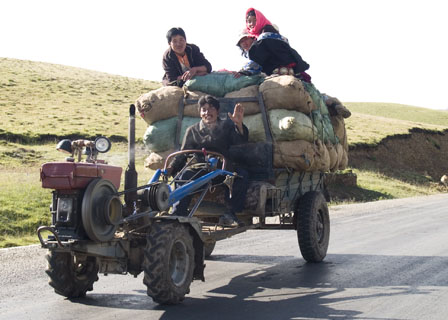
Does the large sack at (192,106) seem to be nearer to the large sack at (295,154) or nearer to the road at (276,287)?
the large sack at (295,154)

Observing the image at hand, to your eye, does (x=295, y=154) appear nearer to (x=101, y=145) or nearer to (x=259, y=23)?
(x=259, y=23)

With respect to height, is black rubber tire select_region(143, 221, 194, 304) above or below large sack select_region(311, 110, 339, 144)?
below

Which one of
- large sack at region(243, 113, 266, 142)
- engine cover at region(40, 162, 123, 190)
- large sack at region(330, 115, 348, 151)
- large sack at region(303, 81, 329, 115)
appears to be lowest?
engine cover at region(40, 162, 123, 190)

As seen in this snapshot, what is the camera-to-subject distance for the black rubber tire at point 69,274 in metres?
6.39

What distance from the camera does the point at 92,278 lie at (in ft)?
22.5

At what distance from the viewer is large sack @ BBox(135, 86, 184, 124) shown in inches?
370

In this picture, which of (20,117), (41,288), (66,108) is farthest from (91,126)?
(41,288)

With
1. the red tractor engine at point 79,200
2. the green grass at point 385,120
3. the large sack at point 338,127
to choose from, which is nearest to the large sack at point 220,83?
the large sack at point 338,127

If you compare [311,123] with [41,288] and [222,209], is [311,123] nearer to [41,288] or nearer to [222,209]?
[222,209]

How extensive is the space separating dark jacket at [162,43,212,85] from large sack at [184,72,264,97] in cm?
56

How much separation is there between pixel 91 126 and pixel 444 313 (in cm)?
4082

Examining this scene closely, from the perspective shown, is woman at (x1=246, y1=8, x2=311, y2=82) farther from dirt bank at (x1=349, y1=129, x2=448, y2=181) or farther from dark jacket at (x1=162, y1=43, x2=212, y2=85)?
dirt bank at (x1=349, y1=129, x2=448, y2=181)

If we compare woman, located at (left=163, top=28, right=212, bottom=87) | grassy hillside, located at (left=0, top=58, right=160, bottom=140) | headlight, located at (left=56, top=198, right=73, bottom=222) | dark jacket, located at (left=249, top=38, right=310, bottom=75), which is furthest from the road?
grassy hillside, located at (left=0, top=58, right=160, bottom=140)

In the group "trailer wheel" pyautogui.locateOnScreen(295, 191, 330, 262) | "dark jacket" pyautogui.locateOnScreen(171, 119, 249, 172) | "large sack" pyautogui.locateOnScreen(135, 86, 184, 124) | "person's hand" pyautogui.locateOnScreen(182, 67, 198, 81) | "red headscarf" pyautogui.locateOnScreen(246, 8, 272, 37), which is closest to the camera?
"dark jacket" pyautogui.locateOnScreen(171, 119, 249, 172)
